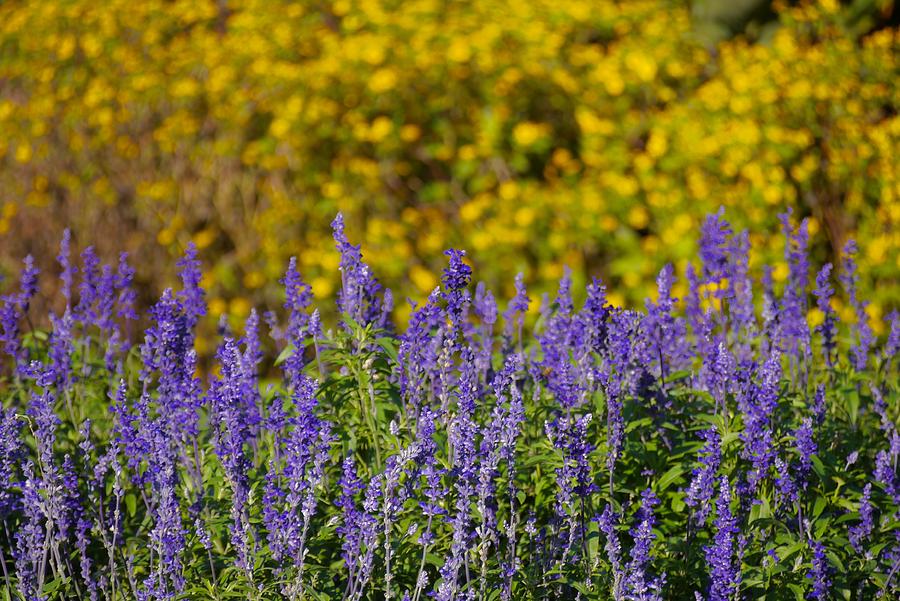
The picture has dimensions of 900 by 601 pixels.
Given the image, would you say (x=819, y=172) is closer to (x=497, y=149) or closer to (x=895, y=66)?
(x=895, y=66)

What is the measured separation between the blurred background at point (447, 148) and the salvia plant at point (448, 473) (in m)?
2.96

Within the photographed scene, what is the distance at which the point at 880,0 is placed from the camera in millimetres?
9383

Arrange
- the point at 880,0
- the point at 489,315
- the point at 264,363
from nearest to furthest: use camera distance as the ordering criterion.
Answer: the point at 489,315 → the point at 264,363 → the point at 880,0

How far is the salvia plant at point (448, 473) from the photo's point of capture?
9.11 ft

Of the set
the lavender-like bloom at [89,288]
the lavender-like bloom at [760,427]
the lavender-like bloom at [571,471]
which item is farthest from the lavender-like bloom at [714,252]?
the lavender-like bloom at [89,288]

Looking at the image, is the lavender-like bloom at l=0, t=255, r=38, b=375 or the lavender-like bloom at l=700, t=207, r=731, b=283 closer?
the lavender-like bloom at l=0, t=255, r=38, b=375

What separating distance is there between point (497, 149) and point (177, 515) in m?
5.18

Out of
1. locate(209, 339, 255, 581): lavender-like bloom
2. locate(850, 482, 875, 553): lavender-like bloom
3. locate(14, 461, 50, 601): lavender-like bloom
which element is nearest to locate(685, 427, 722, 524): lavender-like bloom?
locate(850, 482, 875, 553): lavender-like bloom

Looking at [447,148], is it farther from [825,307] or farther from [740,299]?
[825,307]

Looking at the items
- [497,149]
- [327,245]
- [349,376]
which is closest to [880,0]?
[497,149]

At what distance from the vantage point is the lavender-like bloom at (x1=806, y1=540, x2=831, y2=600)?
296cm

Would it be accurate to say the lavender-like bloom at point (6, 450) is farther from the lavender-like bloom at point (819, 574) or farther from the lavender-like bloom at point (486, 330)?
the lavender-like bloom at point (819, 574)

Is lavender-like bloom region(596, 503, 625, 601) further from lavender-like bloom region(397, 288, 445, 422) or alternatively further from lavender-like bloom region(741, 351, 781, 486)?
lavender-like bloom region(397, 288, 445, 422)

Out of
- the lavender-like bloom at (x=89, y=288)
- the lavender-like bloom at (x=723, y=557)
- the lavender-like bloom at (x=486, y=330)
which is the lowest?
the lavender-like bloom at (x=723, y=557)
